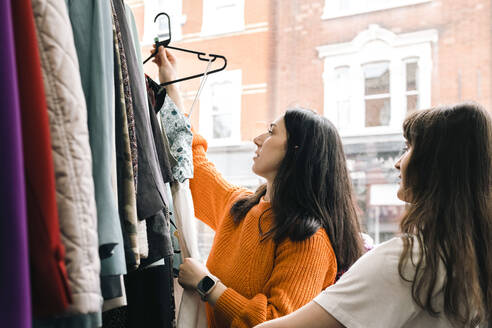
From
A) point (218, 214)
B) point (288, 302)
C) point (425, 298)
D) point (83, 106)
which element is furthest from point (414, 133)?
point (218, 214)

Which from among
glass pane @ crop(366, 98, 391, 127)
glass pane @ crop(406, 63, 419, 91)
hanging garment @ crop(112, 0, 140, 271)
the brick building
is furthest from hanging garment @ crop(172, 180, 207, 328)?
glass pane @ crop(406, 63, 419, 91)

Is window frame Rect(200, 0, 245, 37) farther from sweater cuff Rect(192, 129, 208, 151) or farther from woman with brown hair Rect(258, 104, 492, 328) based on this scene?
woman with brown hair Rect(258, 104, 492, 328)

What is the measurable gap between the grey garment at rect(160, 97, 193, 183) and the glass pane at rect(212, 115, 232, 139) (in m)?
0.99

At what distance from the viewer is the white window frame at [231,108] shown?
8.18ft

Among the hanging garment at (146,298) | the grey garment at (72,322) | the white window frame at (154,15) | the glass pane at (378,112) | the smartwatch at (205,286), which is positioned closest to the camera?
the grey garment at (72,322)

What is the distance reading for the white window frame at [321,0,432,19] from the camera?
7.26ft

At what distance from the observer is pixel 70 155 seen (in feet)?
2.06

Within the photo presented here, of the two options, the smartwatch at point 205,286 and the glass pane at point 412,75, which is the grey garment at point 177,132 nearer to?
the smartwatch at point 205,286

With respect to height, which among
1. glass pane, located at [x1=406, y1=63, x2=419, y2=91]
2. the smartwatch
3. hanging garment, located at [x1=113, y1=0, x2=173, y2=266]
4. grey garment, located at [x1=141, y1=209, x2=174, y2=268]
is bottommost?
the smartwatch

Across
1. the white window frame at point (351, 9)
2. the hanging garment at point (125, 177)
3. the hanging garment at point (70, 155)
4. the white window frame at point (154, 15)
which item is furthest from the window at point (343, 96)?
the hanging garment at point (70, 155)

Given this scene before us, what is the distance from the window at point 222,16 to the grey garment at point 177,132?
110 centimetres

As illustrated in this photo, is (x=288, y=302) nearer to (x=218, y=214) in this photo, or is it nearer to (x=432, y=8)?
(x=218, y=214)

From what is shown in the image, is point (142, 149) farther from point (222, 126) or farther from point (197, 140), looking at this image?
point (222, 126)

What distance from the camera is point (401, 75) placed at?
2217 mm
